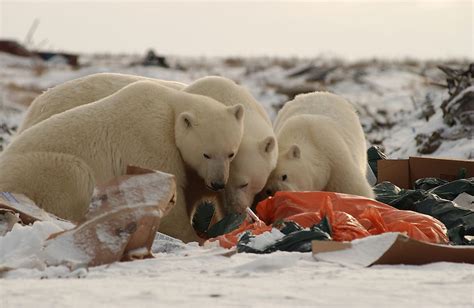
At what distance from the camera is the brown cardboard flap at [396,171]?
767 cm

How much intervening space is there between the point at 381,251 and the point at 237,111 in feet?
7.10

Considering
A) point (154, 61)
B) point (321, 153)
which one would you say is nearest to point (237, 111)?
point (321, 153)

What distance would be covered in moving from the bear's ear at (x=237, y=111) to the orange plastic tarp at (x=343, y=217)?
642mm

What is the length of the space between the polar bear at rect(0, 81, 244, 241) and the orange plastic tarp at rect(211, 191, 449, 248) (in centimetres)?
45

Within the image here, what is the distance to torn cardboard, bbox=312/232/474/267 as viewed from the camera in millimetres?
4133

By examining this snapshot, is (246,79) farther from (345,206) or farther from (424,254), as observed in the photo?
(424,254)

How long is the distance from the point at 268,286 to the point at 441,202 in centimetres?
282

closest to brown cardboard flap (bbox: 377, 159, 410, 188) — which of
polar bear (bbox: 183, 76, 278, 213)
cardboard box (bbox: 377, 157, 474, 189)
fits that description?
cardboard box (bbox: 377, 157, 474, 189)

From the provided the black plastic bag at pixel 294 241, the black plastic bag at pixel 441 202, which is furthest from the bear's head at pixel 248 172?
the black plastic bag at pixel 294 241

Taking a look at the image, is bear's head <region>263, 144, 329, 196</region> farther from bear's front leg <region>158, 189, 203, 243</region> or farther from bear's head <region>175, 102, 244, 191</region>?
bear's front leg <region>158, 189, 203, 243</region>

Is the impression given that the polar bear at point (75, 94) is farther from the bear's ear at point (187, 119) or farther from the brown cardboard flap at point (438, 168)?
the brown cardboard flap at point (438, 168)

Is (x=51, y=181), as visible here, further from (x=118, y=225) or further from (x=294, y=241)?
(x=294, y=241)

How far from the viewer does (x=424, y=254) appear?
4242 mm

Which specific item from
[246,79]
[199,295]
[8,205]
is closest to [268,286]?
[199,295]
